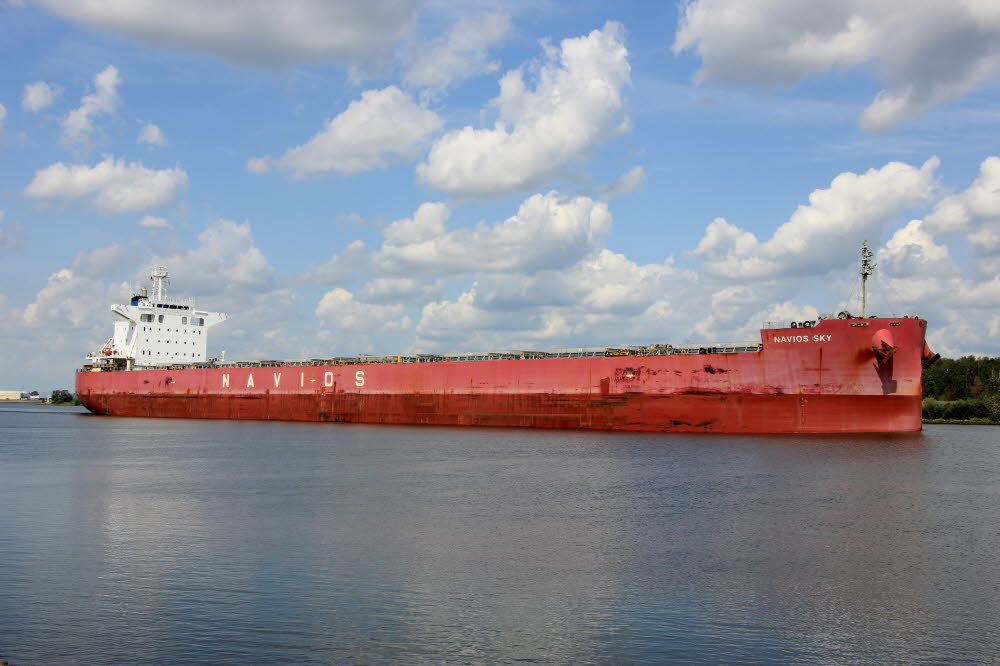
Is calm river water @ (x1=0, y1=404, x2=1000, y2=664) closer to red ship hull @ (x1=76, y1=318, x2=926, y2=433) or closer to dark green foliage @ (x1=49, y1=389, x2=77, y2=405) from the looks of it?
red ship hull @ (x1=76, y1=318, x2=926, y2=433)

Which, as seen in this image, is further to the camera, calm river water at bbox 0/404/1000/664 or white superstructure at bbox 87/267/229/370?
white superstructure at bbox 87/267/229/370

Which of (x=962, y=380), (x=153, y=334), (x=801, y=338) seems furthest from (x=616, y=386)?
(x=962, y=380)

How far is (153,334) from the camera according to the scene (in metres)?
49.1

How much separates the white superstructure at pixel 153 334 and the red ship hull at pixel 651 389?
1131 centimetres

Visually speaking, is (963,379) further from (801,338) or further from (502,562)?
(502,562)

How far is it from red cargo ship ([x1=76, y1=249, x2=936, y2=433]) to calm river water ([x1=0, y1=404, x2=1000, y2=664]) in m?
4.78

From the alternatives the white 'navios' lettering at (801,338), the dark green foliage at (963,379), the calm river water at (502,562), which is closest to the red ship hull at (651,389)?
the white 'navios' lettering at (801,338)

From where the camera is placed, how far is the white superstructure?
48.3m

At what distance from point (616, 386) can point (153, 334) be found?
110 ft

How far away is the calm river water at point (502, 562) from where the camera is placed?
24.1ft

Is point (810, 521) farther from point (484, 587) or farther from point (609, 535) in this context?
point (484, 587)

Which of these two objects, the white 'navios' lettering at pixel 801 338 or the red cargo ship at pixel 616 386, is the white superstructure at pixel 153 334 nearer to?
the red cargo ship at pixel 616 386

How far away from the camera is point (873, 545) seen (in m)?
11.6

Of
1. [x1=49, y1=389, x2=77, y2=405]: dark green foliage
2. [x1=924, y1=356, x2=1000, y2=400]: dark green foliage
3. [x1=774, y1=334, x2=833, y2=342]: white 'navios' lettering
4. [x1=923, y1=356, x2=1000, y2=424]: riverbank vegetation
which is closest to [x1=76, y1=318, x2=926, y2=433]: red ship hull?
[x1=774, y1=334, x2=833, y2=342]: white 'navios' lettering
